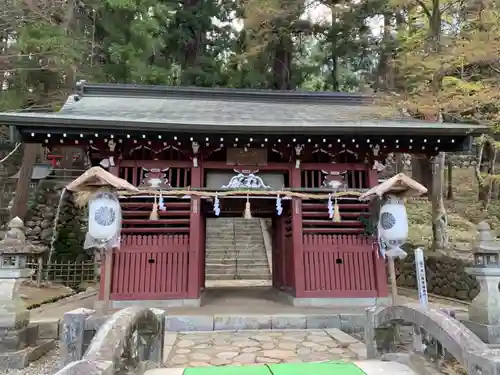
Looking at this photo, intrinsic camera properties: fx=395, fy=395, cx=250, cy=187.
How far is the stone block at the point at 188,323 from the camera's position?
712 cm

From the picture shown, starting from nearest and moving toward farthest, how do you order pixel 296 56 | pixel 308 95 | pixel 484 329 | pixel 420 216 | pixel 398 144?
1. pixel 484 329
2. pixel 398 144
3. pixel 308 95
4. pixel 420 216
5. pixel 296 56

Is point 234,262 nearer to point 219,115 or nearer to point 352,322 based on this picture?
point 219,115

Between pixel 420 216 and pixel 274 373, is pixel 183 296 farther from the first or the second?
pixel 420 216

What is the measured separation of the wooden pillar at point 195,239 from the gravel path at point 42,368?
2.84 meters

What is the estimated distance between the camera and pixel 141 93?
12031 mm

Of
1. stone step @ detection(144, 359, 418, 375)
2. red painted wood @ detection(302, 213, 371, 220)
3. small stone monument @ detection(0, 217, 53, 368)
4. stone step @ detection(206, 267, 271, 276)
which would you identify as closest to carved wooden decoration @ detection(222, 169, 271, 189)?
red painted wood @ detection(302, 213, 371, 220)

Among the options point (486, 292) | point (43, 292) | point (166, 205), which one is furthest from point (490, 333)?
point (43, 292)

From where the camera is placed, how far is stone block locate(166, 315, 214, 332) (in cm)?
712

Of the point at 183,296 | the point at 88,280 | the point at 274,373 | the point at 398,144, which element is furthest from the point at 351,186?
the point at 88,280

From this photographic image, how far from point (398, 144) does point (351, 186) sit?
140 cm

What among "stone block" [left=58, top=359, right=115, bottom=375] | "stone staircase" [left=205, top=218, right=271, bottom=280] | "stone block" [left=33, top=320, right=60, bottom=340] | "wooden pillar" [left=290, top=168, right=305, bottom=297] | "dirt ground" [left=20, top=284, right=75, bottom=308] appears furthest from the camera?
"stone staircase" [left=205, top=218, right=271, bottom=280]

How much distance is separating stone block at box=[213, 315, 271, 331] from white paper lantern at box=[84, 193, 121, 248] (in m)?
2.42

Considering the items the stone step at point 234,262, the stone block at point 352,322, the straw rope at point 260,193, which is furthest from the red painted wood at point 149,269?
the stone step at point 234,262

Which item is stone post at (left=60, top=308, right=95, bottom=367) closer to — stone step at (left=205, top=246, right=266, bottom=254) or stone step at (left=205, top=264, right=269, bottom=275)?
stone step at (left=205, top=264, right=269, bottom=275)
